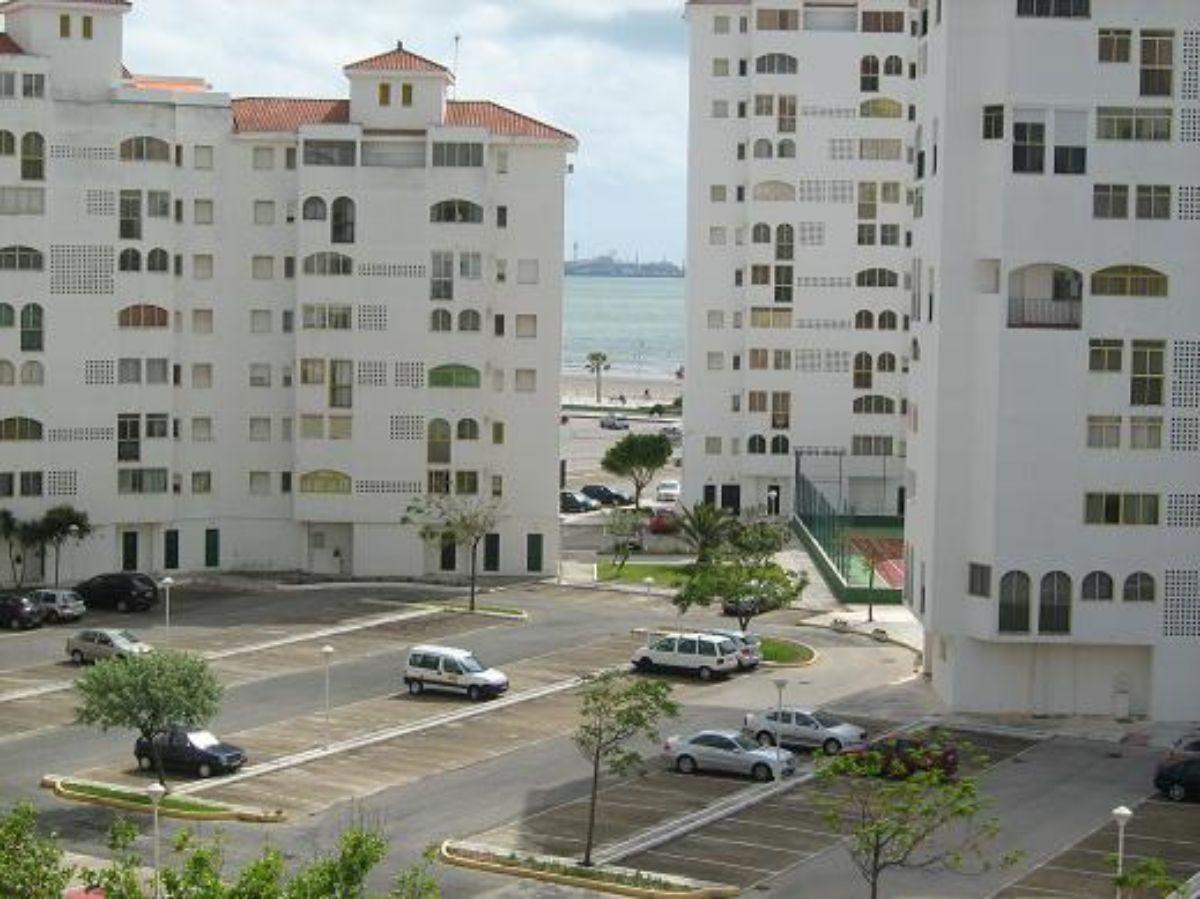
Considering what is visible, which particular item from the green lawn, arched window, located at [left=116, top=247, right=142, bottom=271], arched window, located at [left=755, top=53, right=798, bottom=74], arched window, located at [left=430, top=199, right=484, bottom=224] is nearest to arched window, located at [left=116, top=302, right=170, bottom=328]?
arched window, located at [left=116, top=247, right=142, bottom=271]

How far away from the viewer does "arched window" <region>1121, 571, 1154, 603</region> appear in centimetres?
Result: 6259

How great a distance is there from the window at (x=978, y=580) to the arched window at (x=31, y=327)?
120 ft

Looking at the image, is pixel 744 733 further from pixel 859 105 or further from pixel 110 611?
pixel 859 105

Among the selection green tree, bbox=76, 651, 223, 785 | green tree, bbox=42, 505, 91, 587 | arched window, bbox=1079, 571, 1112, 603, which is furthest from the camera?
green tree, bbox=42, 505, 91, 587

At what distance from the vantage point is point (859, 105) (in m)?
106

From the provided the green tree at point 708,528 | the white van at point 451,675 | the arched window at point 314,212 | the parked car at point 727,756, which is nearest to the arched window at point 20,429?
the arched window at point 314,212

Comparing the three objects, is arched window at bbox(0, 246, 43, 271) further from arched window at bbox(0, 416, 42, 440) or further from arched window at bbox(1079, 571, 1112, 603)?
arched window at bbox(1079, 571, 1112, 603)

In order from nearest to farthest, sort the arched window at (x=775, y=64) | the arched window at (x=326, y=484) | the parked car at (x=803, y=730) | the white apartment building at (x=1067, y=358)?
the parked car at (x=803, y=730) → the white apartment building at (x=1067, y=358) → the arched window at (x=326, y=484) → the arched window at (x=775, y=64)

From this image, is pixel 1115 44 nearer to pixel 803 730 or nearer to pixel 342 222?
pixel 803 730

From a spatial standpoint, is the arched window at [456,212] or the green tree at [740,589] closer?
the green tree at [740,589]

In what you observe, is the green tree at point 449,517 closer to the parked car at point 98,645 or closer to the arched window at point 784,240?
the parked car at point 98,645

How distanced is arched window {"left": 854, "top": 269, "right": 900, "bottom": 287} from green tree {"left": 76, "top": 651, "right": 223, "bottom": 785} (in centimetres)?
6019

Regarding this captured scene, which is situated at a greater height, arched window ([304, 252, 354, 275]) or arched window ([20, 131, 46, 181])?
arched window ([20, 131, 46, 181])

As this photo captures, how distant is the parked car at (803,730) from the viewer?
188 feet
